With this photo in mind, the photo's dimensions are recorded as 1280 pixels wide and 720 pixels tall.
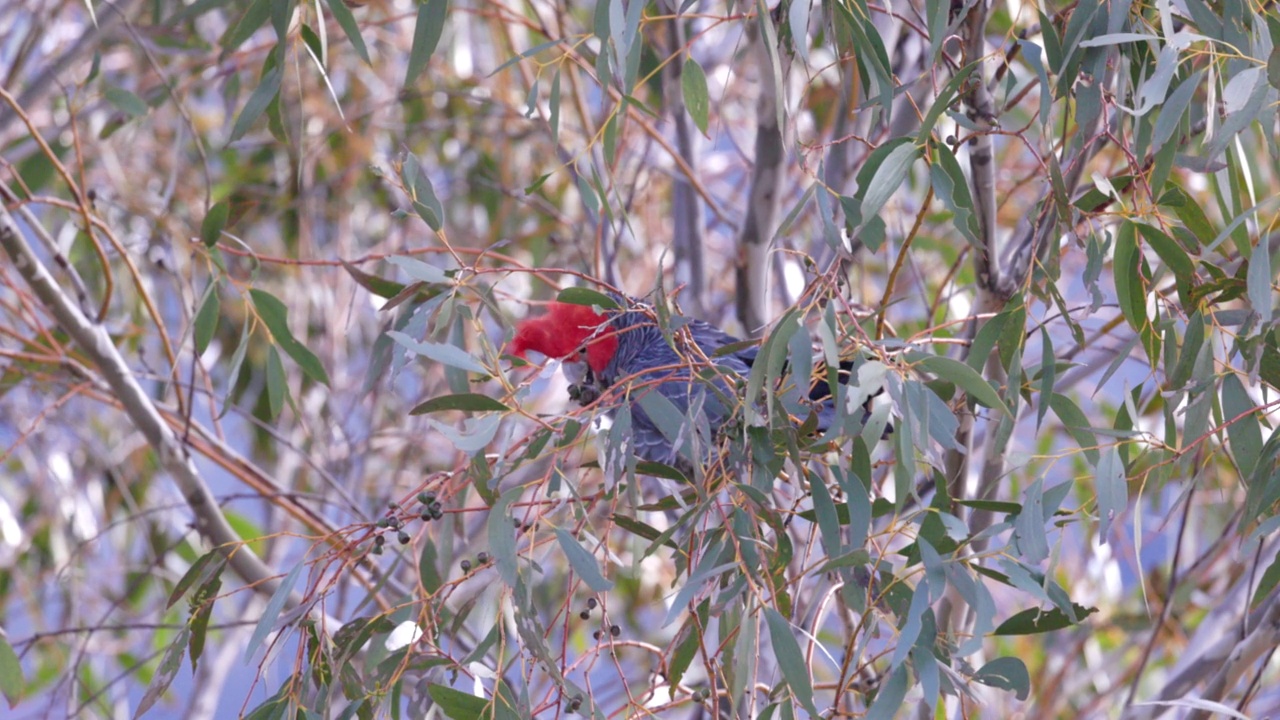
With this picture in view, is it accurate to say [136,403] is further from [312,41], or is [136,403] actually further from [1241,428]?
[1241,428]

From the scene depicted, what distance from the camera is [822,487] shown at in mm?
1112

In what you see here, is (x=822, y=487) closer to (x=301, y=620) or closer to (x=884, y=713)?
(x=884, y=713)

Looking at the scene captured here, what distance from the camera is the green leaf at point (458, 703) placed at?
3.63ft

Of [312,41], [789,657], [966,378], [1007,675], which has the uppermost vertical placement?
[312,41]

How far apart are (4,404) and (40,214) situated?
516 millimetres

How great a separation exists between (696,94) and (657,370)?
16.1 inches

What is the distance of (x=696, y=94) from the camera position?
4.58 ft

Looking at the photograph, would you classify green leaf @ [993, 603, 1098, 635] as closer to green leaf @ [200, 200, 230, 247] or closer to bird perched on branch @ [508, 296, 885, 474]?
bird perched on branch @ [508, 296, 885, 474]

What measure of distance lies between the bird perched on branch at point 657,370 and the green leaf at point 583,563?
0.11 meters

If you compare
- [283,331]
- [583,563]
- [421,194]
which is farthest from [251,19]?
[583,563]

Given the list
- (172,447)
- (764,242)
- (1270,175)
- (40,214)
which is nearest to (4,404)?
(40,214)

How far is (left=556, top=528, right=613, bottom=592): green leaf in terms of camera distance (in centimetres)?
106

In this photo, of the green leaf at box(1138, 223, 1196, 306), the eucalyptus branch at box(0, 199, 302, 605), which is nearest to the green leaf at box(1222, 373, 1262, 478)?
the green leaf at box(1138, 223, 1196, 306)

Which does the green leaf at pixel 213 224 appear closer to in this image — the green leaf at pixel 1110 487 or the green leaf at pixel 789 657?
the green leaf at pixel 789 657
